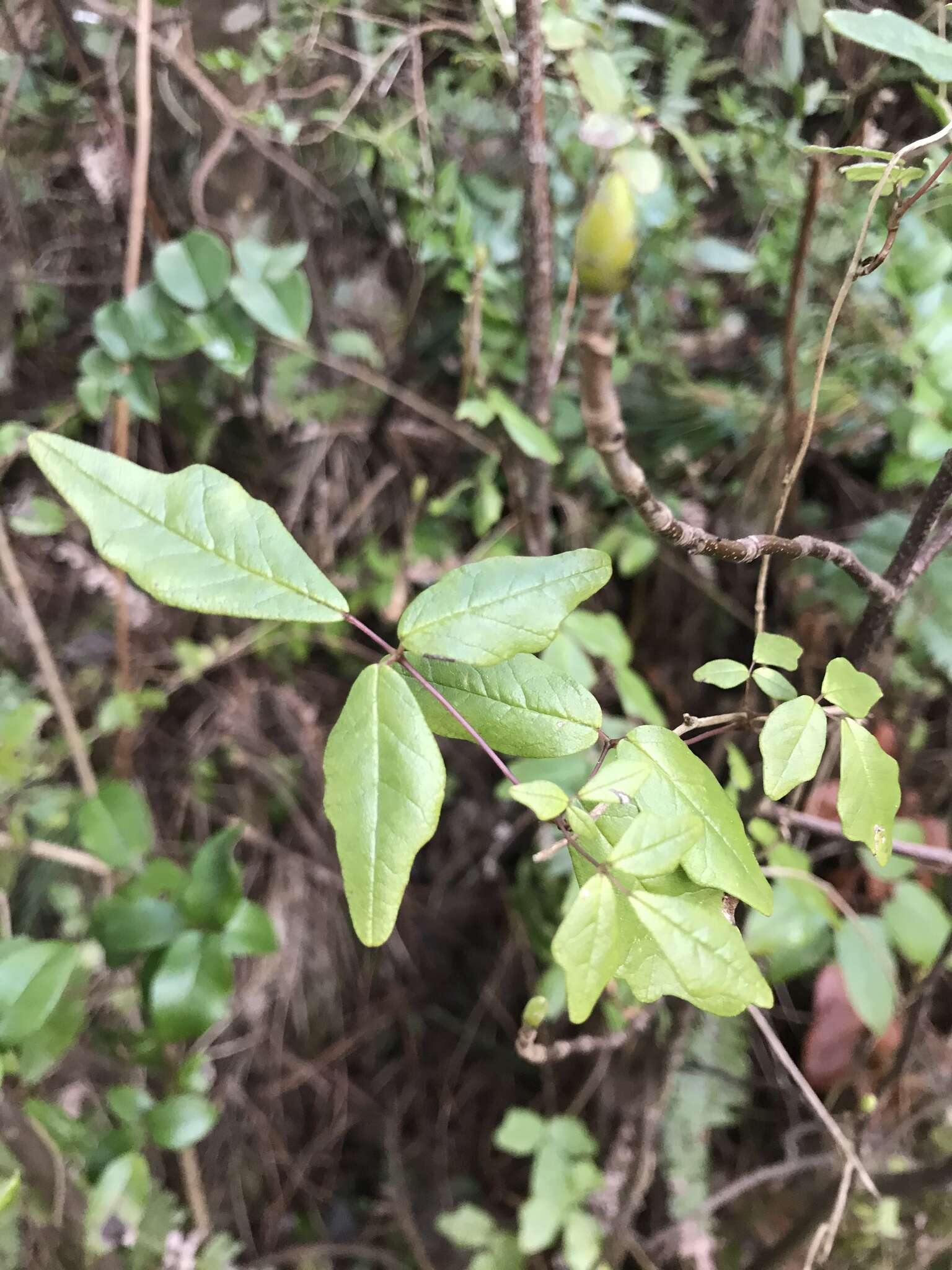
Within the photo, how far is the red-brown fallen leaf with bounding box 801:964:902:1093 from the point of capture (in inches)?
37.9

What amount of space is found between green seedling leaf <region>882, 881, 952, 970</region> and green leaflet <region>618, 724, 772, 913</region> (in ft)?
1.78

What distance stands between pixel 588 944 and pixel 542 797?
0.21 feet

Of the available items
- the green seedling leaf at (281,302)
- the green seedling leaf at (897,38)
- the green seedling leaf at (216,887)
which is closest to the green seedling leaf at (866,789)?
the green seedling leaf at (897,38)

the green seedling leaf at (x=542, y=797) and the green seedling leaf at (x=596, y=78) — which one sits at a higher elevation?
the green seedling leaf at (x=596, y=78)

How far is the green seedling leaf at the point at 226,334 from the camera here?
0.84m

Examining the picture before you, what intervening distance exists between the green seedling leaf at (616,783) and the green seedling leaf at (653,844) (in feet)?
0.05

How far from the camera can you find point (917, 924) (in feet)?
2.49

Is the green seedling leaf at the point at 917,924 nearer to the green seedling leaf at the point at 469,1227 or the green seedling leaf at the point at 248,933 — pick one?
the green seedling leaf at the point at 248,933

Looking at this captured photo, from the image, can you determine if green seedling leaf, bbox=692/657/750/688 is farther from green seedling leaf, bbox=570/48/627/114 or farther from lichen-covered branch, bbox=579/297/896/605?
green seedling leaf, bbox=570/48/627/114

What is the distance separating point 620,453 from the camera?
13.3 inches

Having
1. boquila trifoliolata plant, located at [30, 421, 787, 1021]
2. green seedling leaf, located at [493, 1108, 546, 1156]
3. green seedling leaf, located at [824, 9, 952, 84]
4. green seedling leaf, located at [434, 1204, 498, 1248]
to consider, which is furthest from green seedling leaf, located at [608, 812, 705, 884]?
green seedling leaf, located at [434, 1204, 498, 1248]

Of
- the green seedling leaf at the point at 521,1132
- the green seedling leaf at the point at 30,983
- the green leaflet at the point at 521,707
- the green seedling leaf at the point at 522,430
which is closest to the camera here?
the green leaflet at the point at 521,707

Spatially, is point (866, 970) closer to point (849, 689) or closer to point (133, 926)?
point (849, 689)

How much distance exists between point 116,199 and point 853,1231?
5.43 feet
